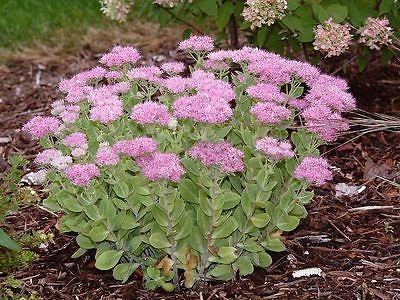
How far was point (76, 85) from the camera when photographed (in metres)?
2.30

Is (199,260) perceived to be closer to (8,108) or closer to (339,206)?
(339,206)

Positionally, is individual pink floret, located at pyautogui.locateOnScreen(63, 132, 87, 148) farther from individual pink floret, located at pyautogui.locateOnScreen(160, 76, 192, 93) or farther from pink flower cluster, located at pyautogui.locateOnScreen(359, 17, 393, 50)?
pink flower cluster, located at pyautogui.locateOnScreen(359, 17, 393, 50)

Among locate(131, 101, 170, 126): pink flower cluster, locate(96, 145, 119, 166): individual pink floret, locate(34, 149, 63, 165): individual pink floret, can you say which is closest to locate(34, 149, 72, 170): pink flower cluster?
locate(34, 149, 63, 165): individual pink floret

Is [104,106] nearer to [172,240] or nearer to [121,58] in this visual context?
[121,58]

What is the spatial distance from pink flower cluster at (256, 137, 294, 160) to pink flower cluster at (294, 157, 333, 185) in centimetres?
9

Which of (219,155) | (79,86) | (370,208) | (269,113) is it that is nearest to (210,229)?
(219,155)

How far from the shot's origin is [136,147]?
1.97 meters

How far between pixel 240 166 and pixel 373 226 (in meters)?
0.85

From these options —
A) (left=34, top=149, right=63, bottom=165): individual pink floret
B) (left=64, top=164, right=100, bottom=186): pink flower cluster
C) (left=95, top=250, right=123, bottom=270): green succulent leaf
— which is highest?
(left=64, top=164, right=100, bottom=186): pink flower cluster

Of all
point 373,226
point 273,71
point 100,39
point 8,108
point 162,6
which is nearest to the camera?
point 273,71

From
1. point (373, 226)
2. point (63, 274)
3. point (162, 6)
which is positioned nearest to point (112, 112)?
point (63, 274)

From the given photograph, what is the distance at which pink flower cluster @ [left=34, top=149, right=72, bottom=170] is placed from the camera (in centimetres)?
206

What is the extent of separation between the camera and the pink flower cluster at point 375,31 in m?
3.03

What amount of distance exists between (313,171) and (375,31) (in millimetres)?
1155
